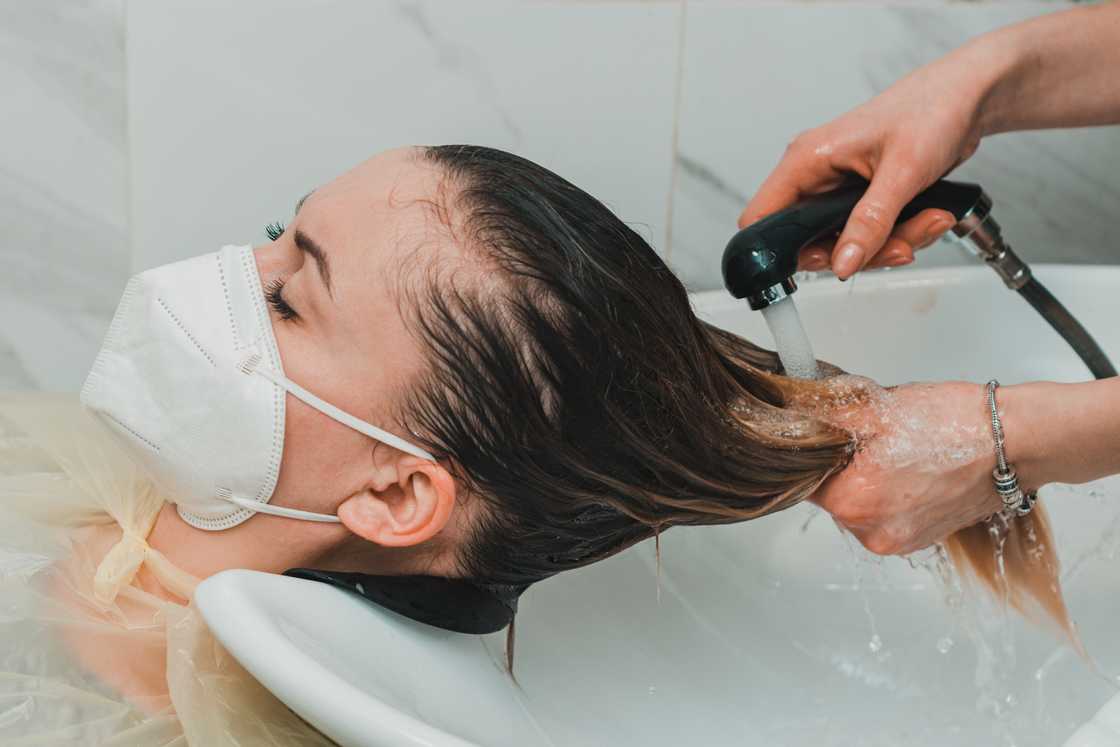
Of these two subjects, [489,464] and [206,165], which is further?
[206,165]

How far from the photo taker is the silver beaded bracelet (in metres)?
1.14

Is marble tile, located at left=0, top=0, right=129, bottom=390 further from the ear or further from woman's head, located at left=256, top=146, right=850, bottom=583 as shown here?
the ear

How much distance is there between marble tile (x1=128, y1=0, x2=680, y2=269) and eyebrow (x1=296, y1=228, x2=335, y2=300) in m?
0.50

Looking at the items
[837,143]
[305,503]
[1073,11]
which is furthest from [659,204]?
[305,503]

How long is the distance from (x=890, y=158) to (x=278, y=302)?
660 mm

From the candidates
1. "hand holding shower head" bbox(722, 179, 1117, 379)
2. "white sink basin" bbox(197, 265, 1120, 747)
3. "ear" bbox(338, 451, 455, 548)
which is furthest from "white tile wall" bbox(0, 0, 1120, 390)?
"ear" bbox(338, 451, 455, 548)

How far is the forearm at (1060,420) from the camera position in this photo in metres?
1.14

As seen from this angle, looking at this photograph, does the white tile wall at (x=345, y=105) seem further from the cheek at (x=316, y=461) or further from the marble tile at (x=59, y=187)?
the cheek at (x=316, y=461)

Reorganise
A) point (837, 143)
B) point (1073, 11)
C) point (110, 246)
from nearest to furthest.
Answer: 1. point (837, 143)
2. point (1073, 11)
3. point (110, 246)

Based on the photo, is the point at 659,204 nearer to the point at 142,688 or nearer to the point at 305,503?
the point at 305,503

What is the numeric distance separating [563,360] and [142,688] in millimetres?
436

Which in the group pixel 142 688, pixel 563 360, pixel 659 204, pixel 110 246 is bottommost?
pixel 142 688

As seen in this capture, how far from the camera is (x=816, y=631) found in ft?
4.93

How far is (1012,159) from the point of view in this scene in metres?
1.91
